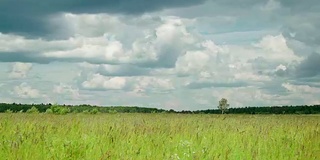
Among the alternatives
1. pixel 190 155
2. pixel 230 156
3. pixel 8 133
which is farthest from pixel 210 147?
pixel 8 133

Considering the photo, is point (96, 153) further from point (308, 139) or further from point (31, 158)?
point (308, 139)

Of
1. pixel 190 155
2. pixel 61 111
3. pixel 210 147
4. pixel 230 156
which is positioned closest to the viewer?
pixel 190 155

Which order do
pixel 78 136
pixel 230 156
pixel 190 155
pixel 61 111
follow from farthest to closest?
pixel 61 111 → pixel 78 136 → pixel 230 156 → pixel 190 155

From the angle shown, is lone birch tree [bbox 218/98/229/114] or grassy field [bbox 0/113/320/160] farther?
lone birch tree [bbox 218/98/229/114]

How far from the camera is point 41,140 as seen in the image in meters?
8.60

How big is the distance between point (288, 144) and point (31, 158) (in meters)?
6.01

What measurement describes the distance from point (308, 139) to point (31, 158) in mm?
7134

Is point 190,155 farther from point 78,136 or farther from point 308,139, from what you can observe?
point 308,139

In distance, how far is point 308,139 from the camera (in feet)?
35.6

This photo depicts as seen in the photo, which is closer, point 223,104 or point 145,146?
point 145,146

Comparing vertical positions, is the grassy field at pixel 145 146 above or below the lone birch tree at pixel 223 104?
below

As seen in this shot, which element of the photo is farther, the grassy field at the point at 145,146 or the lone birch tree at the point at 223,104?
the lone birch tree at the point at 223,104

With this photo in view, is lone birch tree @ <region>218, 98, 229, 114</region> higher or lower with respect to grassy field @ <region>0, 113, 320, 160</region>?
higher

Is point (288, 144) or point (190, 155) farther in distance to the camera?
point (288, 144)
